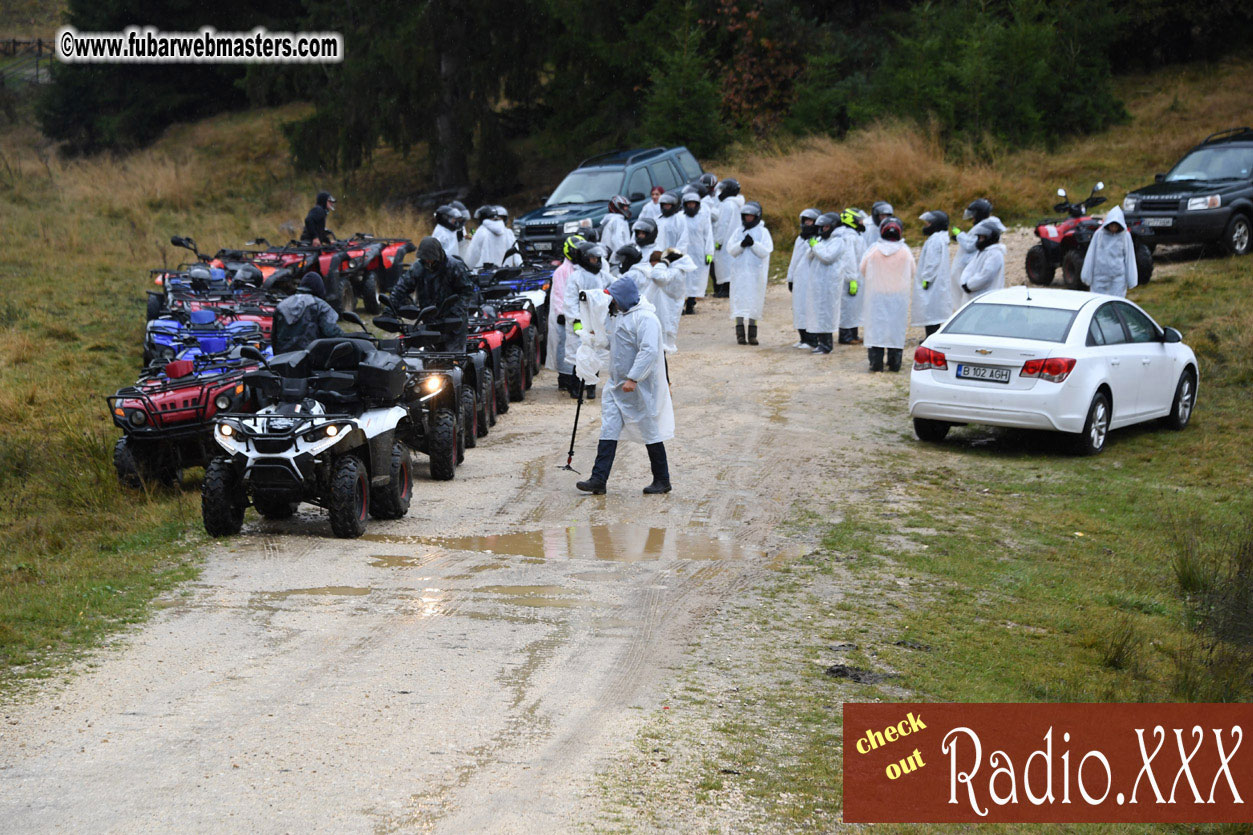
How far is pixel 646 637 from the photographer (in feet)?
24.6

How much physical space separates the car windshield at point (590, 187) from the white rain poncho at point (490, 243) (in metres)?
3.96

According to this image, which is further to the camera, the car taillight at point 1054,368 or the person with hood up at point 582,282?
the person with hood up at point 582,282

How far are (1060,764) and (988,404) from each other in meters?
6.75

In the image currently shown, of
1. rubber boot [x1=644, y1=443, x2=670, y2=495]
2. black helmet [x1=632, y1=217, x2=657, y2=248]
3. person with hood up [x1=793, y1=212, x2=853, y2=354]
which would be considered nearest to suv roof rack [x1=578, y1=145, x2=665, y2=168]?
black helmet [x1=632, y1=217, x2=657, y2=248]

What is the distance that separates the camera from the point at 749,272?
Answer: 61.4 ft

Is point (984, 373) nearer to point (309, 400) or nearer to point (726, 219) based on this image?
point (309, 400)

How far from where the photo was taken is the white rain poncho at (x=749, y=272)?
61.4 ft

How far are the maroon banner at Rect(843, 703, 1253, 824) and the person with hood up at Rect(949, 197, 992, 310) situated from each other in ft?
33.9

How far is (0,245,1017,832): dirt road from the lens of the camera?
536 centimetres

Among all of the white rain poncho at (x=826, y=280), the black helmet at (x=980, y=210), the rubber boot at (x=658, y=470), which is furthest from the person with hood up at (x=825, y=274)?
the rubber boot at (x=658, y=470)

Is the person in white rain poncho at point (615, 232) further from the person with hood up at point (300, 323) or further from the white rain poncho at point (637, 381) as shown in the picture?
the person with hood up at point (300, 323)

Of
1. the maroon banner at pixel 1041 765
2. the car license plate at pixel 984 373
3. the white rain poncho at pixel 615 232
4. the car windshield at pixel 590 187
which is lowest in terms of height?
the maroon banner at pixel 1041 765

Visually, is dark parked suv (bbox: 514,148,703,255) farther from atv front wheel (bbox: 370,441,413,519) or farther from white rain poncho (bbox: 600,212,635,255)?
atv front wheel (bbox: 370,441,413,519)

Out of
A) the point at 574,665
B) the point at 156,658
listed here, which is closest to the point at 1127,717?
the point at 574,665
